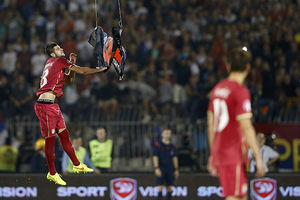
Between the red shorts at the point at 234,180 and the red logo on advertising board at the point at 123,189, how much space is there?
685 cm

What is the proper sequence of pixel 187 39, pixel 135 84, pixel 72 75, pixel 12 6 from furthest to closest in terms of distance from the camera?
pixel 12 6 < pixel 187 39 < pixel 135 84 < pixel 72 75

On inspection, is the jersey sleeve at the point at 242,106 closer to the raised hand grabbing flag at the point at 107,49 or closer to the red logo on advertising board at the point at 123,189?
the raised hand grabbing flag at the point at 107,49

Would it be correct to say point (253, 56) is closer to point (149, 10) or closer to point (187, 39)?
point (187, 39)

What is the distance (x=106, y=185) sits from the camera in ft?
48.2

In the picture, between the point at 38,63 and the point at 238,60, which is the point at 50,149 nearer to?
the point at 238,60

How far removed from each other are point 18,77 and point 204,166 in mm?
5539

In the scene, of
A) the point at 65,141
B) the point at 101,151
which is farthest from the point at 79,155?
the point at 65,141

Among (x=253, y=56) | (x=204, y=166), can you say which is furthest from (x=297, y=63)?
(x=204, y=166)

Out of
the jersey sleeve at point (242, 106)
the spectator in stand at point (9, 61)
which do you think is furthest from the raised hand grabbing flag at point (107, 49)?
the spectator in stand at point (9, 61)

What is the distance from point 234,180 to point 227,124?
2.05ft

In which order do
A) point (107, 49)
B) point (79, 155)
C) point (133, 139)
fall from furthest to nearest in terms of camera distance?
point (133, 139) < point (79, 155) < point (107, 49)

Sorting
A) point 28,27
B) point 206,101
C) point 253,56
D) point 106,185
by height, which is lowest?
point 106,185

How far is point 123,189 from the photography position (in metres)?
14.6

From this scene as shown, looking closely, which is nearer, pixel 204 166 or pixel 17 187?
pixel 17 187
